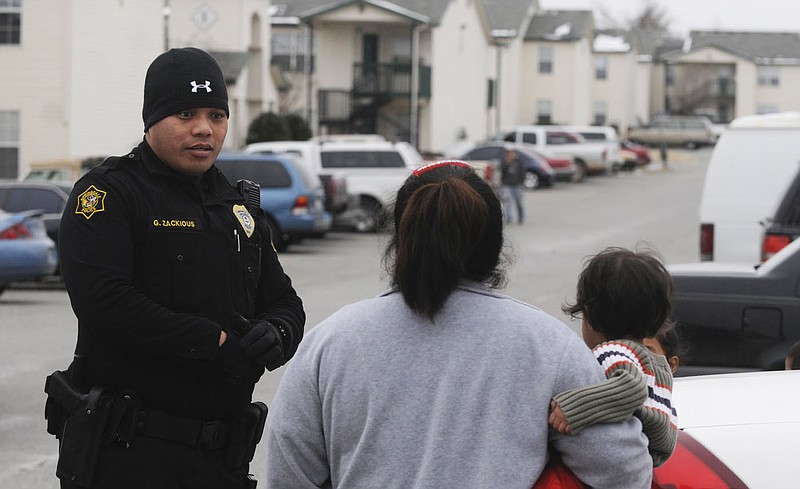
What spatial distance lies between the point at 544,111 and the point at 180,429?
69075 millimetres

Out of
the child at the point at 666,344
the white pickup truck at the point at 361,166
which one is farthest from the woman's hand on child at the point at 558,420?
the white pickup truck at the point at 361,166

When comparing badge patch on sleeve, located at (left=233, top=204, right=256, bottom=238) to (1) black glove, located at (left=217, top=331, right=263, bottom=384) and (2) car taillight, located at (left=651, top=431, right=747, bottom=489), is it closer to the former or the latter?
(1) black glove, located at (left=217, top=331, right=263, bottom=384)

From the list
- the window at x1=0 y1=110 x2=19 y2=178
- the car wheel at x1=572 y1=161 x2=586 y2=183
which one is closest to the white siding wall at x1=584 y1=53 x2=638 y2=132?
the car wheel at x1=572 y1=161 x2=586 y2=183

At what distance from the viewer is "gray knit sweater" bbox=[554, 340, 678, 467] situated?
2787 millimetres

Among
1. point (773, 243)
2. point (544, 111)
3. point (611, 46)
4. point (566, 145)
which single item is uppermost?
point (611, 46)

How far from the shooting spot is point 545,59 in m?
70.4

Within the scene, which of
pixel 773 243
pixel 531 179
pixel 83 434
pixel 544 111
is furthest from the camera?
pixel 544 111

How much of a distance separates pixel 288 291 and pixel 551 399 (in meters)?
1.29

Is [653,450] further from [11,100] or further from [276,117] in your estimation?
[276,117]

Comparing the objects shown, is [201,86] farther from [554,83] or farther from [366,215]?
[554,83]

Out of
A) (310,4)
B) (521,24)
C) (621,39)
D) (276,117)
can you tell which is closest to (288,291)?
(276,117)

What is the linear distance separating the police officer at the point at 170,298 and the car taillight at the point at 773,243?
25.6 ft

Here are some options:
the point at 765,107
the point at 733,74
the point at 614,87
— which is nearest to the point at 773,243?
the point at 614,87

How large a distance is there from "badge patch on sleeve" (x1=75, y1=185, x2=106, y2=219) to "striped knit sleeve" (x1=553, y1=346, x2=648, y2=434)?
138 cm
